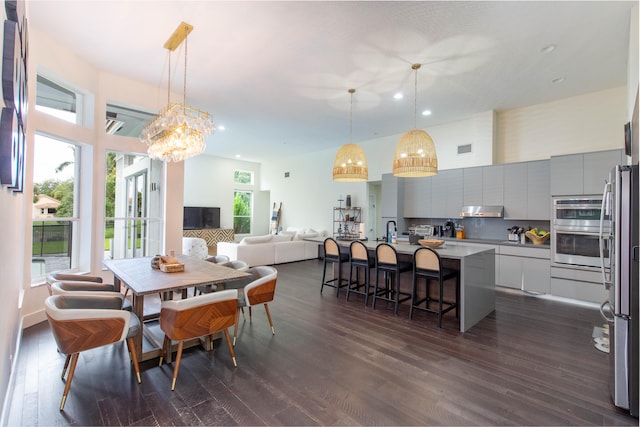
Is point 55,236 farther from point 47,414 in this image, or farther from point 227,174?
point 227,174

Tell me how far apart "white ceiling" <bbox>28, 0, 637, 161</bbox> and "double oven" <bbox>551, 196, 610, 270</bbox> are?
1.89 meters

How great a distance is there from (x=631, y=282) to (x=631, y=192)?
0.61 m

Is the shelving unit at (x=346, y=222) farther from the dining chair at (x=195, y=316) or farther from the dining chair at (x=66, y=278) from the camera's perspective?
the dining chair at (x=195, y=316)

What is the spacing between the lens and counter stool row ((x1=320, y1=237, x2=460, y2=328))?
12.2 ft

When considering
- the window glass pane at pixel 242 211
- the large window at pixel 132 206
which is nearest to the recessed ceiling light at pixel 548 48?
the large window at pixel 132 206

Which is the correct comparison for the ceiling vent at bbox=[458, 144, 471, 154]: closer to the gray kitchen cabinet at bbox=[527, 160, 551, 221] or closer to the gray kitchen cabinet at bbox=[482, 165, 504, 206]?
the gray kitchen cabinet at bbox=[482, 165, 504, 206]

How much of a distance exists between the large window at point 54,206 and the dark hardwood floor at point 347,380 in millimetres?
997

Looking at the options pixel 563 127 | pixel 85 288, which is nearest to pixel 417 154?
pixel 563 127

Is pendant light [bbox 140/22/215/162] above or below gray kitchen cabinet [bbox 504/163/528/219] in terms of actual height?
above

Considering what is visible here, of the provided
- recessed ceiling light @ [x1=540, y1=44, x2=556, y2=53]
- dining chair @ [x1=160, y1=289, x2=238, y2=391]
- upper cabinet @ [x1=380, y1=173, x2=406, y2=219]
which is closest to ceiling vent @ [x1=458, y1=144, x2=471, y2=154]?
upper cabinet @ [x1=380, y1=173, x2=406, y2=219]

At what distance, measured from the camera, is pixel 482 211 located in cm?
577

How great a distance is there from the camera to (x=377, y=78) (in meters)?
4.59

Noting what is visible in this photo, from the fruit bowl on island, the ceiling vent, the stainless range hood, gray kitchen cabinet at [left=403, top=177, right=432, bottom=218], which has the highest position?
the ceiling vent

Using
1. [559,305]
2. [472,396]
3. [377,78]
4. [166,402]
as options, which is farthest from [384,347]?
[377,78]
